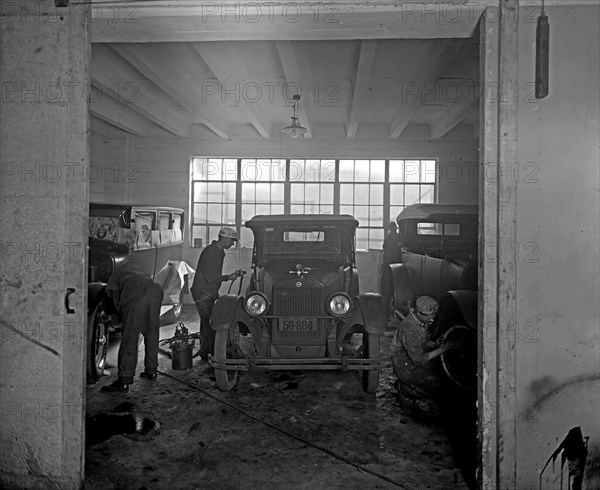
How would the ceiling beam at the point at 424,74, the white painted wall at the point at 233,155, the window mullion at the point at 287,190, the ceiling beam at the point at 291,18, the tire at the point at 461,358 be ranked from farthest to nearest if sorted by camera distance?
the window mullion at the point at 287,190 < the white painted wall at the point at 233,155 < the ceiling beam at the point at 424,74 < the tire at the point at 461,358 < the ceiling beam at the point at 291,18

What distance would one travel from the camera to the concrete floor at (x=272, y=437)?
283cm

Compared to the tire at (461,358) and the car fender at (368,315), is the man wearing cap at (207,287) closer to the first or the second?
Result: the car fender at (368,315)

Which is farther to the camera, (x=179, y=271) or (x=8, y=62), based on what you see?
(x=179, y=271)

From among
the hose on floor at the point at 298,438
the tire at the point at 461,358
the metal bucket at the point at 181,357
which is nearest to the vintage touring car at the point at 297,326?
the hose on floor at the point at 298,438

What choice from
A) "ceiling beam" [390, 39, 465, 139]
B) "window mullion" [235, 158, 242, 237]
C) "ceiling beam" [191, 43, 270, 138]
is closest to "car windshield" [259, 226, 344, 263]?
"ceiling beam" [191, 43, 270, 138]

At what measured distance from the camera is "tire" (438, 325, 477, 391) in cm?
411

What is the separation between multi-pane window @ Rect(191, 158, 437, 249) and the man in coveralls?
5371 millimetres

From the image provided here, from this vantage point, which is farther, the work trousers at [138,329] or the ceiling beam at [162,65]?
the ceiling beam at [162,65]

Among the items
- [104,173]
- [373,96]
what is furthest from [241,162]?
[373,96]

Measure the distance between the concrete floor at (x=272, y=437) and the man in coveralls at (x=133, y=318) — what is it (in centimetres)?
17

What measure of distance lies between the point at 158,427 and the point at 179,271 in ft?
14.8

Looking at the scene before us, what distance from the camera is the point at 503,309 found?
7.80ft

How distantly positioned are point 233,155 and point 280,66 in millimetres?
3826

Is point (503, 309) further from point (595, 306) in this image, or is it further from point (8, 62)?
point (8, 62)
